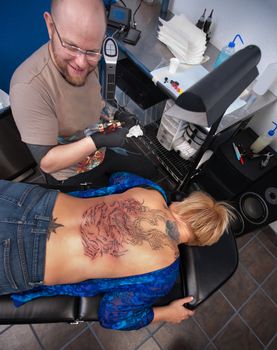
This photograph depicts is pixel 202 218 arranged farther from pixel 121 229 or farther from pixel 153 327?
pixel 153 327

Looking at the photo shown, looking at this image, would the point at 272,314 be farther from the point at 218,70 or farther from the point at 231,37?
the point at 231,37

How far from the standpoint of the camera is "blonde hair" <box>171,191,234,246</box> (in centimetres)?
100

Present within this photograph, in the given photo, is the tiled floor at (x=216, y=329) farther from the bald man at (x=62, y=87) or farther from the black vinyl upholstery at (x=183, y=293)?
the bald man at (x=62, y=87)

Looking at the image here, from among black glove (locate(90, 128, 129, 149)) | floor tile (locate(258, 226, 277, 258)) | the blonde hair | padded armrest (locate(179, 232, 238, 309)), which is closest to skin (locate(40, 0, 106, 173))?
black glove (locate(90, 128, 129, 149))

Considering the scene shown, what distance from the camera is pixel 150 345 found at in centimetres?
147

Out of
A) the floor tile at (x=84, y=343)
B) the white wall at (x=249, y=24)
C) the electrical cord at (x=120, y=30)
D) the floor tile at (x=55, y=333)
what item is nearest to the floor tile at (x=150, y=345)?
the floor tile at (x=84, y=343)

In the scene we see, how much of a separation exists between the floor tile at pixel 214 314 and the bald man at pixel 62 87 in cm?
133

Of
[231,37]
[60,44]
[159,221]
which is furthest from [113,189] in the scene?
[231,37]

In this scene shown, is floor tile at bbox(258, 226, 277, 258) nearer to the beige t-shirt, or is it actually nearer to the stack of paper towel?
the stack of paper towel

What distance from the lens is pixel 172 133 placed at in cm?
177

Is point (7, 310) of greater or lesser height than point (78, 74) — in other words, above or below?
below

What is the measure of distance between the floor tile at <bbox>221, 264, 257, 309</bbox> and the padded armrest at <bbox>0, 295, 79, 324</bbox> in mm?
1212

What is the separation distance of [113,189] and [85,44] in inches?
25.0

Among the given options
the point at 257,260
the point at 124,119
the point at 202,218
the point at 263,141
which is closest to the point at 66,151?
the point at 124,119
